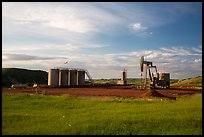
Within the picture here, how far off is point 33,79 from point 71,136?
269 feet

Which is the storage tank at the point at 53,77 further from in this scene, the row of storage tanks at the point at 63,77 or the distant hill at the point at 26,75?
the distant hill at the point at 26,75

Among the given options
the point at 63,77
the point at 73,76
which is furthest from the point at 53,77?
the point at 73,76

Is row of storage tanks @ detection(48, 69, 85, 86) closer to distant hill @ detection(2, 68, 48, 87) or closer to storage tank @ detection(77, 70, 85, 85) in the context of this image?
storage tank @ detection(77, 70, 85, 85)

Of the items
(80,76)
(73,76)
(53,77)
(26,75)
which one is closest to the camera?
(53,77)

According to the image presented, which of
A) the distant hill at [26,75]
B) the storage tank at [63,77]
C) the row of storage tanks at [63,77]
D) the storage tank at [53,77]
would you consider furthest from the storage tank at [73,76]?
the distant hill at [26,75]

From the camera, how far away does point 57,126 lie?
10844 millimetres

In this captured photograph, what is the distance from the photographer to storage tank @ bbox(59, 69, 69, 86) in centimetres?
5594

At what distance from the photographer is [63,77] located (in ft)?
184

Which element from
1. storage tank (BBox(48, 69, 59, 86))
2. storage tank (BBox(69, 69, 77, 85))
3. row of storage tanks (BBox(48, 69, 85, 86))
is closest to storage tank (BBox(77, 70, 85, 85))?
row of storage tanks (BBox(48, 69, 85, 86))

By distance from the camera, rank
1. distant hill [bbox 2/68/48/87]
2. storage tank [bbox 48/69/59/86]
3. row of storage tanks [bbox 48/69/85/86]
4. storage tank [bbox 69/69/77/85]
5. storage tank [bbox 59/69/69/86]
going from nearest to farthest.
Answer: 1. storage tank [bbox 48/69/59/86]
2. row of storage tanks [bbox 48/69/85/86]
3. storage tank [bbox 59/69/69/86]
4. storage tank [bbox 69/69/77/85]
5. distant hill [bbox 2/68/48/87]

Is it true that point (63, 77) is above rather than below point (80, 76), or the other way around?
below

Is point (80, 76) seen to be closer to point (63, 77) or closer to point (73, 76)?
point (73, 76)

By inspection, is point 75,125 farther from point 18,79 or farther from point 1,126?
point 18,79

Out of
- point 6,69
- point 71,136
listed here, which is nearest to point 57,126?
point 71,136
